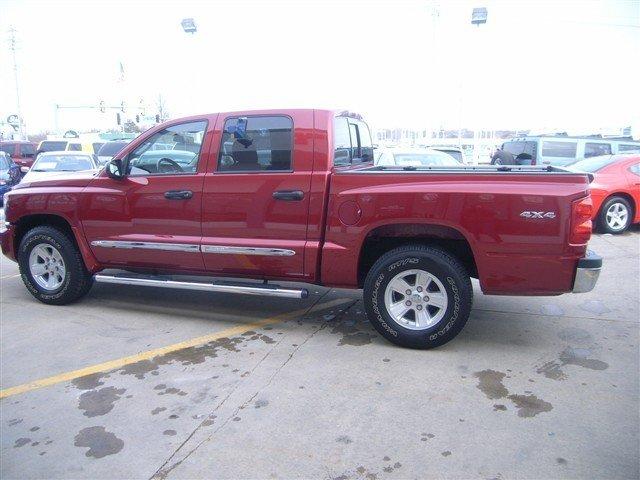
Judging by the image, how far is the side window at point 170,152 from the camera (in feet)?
16.0

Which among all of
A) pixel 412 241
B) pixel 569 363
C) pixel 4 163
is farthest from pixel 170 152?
pixel 4 163

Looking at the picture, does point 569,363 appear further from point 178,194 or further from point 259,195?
point 178,194

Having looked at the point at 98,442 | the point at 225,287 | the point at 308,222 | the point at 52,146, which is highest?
the point at 52,146

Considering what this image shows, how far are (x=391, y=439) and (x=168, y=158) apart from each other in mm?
3397

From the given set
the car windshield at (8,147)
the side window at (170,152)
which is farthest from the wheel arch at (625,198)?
the car windshield at (8,147)

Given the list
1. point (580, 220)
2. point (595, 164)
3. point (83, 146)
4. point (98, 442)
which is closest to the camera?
point (98, 442)

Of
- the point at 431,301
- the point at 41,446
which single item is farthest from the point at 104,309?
the point at 431,301

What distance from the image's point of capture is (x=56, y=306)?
5.61 meters

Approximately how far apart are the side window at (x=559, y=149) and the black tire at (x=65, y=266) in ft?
36.8

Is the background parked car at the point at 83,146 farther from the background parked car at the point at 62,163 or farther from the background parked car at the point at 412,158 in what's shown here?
the background parked car at the point at 412,158

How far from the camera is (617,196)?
9508mm

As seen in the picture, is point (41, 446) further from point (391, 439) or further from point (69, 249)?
point (69, 249)

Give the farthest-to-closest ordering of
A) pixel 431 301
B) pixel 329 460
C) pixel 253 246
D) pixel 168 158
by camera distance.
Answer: pixel 168 158 → pixel 253 246 → pixel 431 301 → pixel 329 460

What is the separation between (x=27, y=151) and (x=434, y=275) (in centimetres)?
2219
